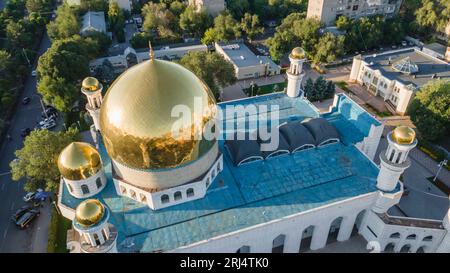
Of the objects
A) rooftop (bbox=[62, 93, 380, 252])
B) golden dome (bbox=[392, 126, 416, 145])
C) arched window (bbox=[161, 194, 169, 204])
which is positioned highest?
golden dome (bbox=[392, 126, 416, 145])

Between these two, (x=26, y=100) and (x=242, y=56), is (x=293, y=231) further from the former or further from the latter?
(x=26, y=100)

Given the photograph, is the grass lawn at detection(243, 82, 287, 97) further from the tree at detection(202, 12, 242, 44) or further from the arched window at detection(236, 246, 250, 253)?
the arched window at detection(236, 246, 250, 253)

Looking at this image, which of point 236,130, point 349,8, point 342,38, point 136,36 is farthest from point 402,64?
point 136,36

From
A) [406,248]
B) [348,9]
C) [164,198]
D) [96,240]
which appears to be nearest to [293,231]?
[164,198]

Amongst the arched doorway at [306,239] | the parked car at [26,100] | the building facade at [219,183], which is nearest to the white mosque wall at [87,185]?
the building facade at [219,183]

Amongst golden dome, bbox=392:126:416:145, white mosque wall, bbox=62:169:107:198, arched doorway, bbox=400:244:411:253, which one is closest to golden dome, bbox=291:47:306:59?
golden dome, bbox=392:126:416:145

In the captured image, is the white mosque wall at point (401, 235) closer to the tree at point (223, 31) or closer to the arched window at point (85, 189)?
the arched window at point (85, 189)
